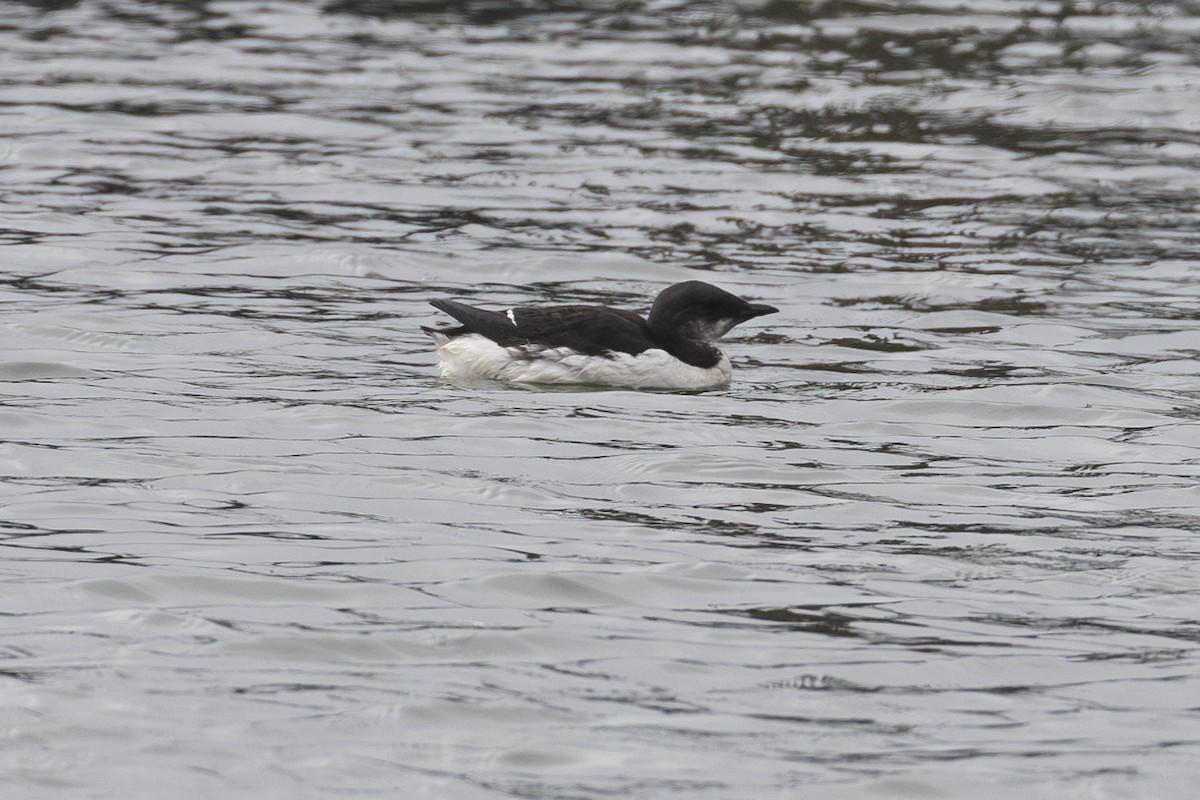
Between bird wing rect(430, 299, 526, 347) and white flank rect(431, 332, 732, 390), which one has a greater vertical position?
bird wing rect(430, 299, 526, 347)

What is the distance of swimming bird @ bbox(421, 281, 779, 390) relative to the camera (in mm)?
11852

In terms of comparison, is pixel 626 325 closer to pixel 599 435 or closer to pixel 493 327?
pixel 493 327

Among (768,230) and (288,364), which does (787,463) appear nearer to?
(288,364)

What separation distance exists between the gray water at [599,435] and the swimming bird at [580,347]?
22 cm

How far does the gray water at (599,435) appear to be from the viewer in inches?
264

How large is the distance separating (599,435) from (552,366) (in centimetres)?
122

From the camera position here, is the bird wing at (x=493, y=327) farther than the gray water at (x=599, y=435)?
Yes

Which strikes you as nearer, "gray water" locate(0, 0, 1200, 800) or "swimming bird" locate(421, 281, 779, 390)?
"gray water" locate(0, 0, 1200, 800)

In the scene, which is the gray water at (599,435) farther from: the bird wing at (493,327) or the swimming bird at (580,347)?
the bird wing at (493,327)

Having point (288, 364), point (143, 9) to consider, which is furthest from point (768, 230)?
point (143, 9)

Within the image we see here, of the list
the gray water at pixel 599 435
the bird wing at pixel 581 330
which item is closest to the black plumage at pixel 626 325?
the bird wing at pixel 581 330

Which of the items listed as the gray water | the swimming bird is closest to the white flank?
the swimming bird

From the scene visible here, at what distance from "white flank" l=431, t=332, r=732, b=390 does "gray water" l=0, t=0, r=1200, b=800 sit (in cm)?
19

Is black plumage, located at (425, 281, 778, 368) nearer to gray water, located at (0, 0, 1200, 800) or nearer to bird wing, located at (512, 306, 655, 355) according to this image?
bird wing, located at (512, 306, 655, 355)
